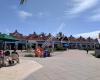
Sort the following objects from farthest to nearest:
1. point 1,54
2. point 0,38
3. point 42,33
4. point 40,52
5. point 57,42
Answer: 1. point 42,33
2. point 57,42
3. point 40,52
4. point 1,54
5. point 0,38

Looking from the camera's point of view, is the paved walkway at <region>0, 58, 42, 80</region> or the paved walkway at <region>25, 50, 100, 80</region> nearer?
the paved walkway at <region>0, 58, 42, 80</region>

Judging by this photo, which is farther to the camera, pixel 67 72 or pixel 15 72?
pixel 67 72

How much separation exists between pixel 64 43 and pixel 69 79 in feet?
306

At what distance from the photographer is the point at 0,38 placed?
792 inches

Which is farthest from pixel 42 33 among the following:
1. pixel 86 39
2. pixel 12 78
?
pixel 12 78

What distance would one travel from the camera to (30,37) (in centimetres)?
9631

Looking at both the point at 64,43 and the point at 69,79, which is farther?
the point at 64,43

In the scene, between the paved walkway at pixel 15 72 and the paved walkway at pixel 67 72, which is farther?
the paved walkway at pixel 67 72

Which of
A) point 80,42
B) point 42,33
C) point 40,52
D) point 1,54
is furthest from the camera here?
point 80,42

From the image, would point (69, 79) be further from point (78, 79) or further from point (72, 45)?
point (72, 45)

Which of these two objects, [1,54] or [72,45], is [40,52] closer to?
[1,54]

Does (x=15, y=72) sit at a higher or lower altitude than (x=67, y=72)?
higher

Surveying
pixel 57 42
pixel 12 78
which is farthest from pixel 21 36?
pixel 12 78

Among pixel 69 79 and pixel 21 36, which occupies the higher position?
pixel 21 36
